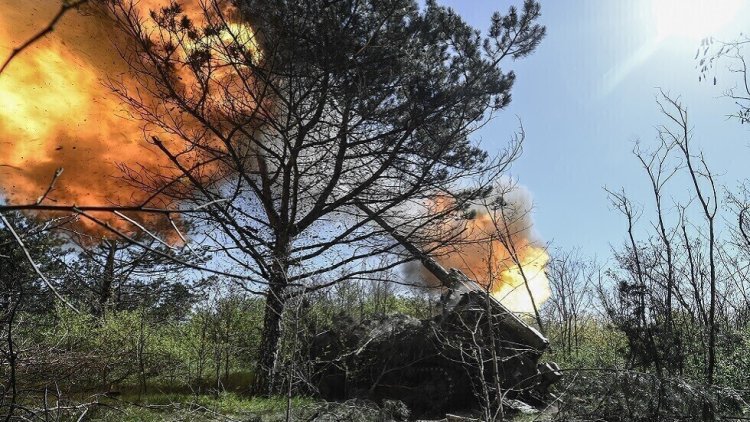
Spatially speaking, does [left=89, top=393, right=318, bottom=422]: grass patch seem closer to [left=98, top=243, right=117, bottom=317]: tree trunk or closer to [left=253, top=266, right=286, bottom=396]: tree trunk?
[left=253, top=266, right=286, bottom=396]: tree trunk

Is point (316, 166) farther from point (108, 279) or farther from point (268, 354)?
point (108, 279)

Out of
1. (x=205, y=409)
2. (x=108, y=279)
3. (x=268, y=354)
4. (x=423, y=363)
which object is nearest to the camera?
(x=108, y=279)

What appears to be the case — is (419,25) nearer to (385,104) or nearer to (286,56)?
(385,104)

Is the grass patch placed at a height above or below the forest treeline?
below

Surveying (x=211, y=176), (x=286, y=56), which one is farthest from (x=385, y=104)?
(x=211, y=176)

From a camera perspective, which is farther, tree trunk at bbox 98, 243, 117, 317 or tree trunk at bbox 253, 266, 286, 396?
tree trunk at bbox 253, 266, 286, 396

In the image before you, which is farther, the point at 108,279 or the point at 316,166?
the point at 316,166

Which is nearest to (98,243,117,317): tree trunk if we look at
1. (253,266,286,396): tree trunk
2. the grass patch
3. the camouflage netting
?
the grass patch

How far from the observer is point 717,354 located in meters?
8.92

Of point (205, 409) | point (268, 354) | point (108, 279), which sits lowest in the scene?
point (205, 409)

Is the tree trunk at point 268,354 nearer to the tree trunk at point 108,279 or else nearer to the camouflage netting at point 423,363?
the camouflage netting at point 423,363

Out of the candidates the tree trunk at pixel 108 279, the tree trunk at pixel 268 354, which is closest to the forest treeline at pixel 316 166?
the tree trunk at pixel 268 354

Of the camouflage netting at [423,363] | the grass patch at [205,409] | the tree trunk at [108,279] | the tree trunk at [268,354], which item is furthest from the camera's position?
the camouflage netting at [423,363]

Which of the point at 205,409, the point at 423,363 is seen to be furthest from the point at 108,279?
the point at 423,363
